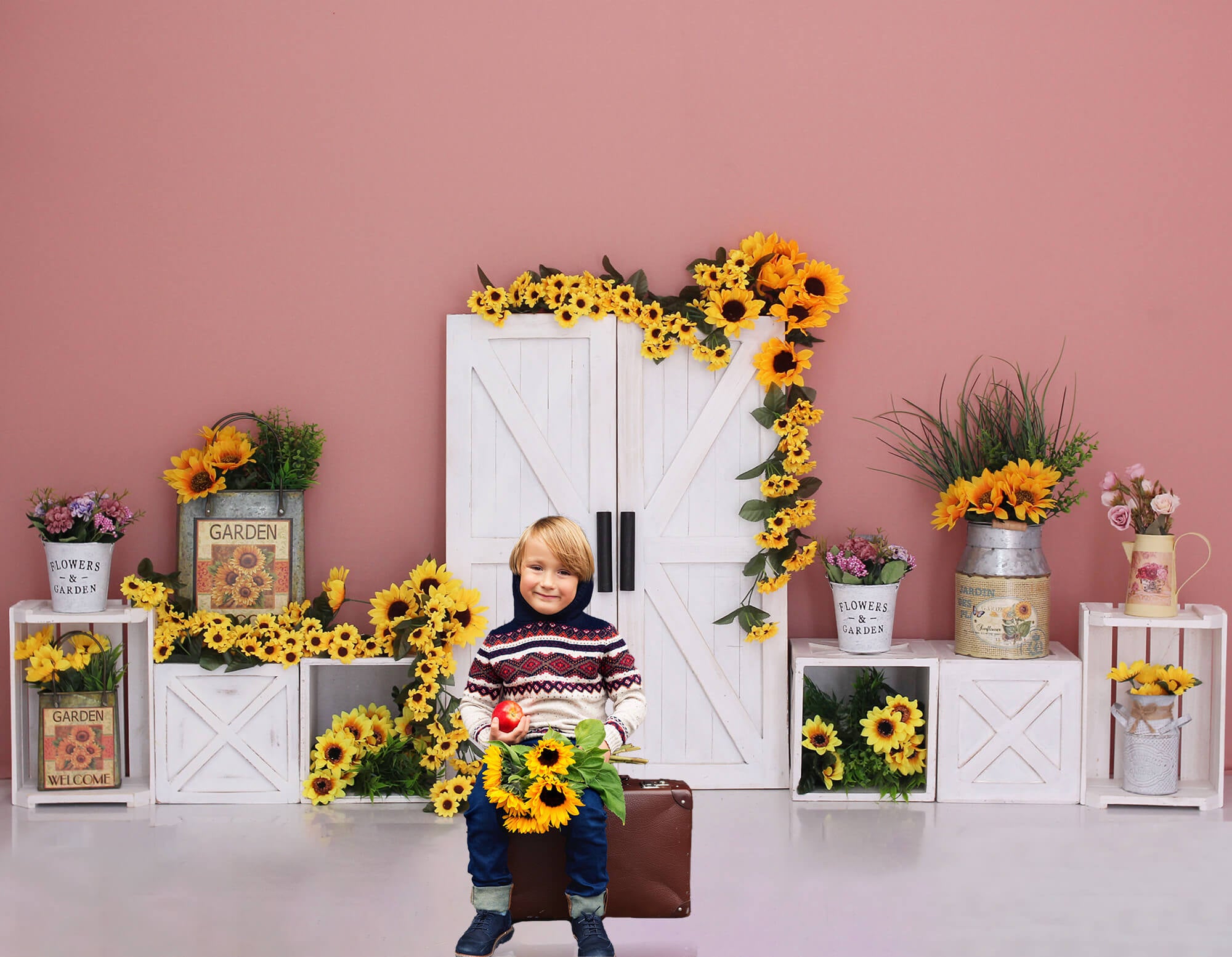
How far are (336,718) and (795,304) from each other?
2201 mm

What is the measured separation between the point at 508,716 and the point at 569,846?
320 mm

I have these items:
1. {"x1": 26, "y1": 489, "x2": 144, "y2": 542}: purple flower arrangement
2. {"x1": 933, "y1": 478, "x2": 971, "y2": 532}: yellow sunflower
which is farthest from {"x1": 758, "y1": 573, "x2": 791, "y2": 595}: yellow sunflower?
{"x1": 26, "y1": 489, "x2": 144, "y2": 542}: purple flower arrangement

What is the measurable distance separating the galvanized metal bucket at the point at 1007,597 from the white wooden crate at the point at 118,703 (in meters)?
2.88

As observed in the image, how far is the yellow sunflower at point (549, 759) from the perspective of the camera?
2354mm

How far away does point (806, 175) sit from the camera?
4.01m

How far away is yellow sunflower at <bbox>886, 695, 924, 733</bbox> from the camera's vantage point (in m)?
3.70

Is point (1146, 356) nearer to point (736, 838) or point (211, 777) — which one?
point (736, 838)

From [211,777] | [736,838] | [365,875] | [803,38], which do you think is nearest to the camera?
[365,875]

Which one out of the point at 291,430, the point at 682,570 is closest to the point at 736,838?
the point at 682,570

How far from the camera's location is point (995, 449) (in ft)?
12.6

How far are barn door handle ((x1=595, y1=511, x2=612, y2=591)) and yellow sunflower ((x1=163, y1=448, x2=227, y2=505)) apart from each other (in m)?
1.36

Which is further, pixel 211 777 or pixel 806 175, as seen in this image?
pixel 806 175

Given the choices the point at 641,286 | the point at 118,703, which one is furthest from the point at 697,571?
the point at 118,703

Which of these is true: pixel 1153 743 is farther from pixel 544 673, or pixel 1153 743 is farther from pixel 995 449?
pixel 544 673
